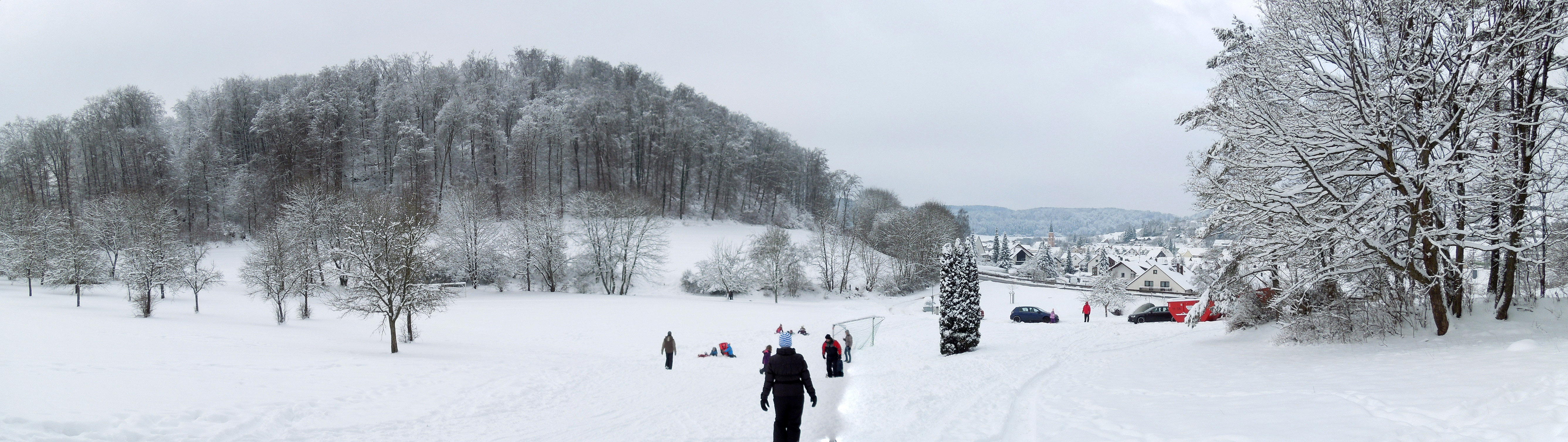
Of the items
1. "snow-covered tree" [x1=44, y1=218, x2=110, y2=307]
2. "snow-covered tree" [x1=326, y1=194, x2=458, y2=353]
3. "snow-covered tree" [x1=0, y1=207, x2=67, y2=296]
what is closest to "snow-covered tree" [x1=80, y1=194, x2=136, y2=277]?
"snow-covered tree" [x1=44, y1=218, x2=110, y2=307]

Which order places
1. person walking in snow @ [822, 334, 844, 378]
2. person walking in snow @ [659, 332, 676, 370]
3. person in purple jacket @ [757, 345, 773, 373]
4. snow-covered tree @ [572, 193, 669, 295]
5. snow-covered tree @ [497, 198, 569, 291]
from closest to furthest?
person in purple jacket @ [757, 345, 773, 373], person walking in snow @ [822, 334, 844, 378], person walking in snow @ [659, 332, 676, 370], snow-covered tree @ [497, 198, 569, 291], snow-covered tree @ [572, 193, 669, 295]

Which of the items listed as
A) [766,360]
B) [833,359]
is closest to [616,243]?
[833,359]

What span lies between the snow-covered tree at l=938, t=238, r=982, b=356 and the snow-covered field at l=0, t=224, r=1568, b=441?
700mm

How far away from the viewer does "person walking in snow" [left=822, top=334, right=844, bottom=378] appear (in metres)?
14.4

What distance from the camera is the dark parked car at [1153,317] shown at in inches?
1200

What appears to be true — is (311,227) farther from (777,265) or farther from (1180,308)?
(1180,308)

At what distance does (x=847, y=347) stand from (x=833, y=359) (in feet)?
18.8

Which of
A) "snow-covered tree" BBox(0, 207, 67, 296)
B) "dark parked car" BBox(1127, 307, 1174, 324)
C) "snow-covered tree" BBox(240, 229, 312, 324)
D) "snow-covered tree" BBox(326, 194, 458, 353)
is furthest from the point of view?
"dark parked car" BBox(1127, 307, 1174, 324)

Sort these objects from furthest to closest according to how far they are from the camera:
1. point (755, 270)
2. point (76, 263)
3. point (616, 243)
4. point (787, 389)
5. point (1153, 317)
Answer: point (755, 270), point (616, 243), point (1153, 317), point (76, 263), point (787, 389)

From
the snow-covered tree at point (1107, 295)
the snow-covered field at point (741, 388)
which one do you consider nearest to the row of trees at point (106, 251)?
the snow-covered field at point (741, 388)

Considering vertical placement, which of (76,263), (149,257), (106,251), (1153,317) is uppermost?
(106,251)

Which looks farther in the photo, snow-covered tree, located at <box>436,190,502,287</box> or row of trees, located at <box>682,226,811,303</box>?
row of trees, located at <box>682,226,811,303</box>

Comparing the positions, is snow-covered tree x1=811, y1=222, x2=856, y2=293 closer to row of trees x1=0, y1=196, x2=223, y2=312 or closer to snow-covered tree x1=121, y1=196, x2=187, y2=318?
row of trees x1=0, y1=196, x2=223, y2=312

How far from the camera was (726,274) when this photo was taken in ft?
151
